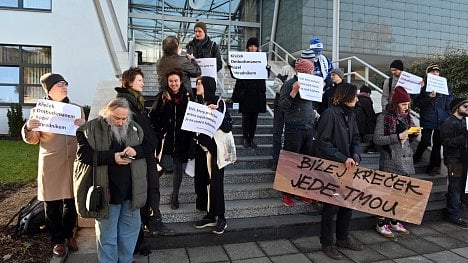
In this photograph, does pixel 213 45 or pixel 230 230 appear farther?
pixel 213 45

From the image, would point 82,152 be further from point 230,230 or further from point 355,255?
point 355,255

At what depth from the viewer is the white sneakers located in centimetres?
443

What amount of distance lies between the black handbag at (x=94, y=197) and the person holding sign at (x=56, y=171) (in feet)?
2.96

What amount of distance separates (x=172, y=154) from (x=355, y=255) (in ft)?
7.45

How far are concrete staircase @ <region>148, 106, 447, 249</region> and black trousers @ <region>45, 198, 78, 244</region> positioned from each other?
0.84 metres

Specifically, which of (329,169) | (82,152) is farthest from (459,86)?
(82,152)

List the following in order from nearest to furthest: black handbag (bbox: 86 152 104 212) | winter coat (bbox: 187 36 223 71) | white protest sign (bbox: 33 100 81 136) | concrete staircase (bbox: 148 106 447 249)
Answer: black handbag (bbox: 86 152 104 212)
white protest sign (bbox: 33 100 81 136)
concrete staircase (bbox: 148 106 447 249)
winter coat (bbox: 187 36 223 71)

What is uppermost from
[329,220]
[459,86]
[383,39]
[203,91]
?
[383,39]

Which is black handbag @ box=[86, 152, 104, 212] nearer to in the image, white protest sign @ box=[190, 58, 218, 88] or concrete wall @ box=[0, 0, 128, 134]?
white protest sign @ box=[190, 58, 218, 88]

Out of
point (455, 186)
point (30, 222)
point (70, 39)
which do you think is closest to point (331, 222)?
point (455, 186)

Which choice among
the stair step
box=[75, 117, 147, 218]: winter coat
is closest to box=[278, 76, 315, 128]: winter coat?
the stair step

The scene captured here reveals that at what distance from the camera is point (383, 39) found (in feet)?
46.7

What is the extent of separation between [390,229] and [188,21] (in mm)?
12802

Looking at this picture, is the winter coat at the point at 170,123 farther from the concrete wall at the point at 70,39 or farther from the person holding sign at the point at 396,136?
the concrete wall at the point at 70,39
